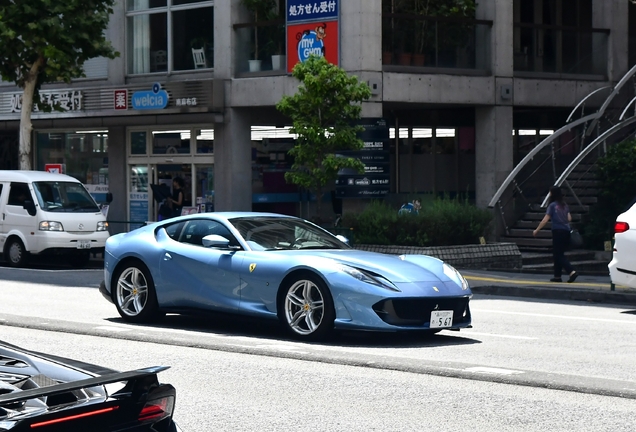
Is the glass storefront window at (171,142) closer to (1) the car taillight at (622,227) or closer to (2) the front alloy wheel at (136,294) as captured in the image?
(1) the car taillight at (622,227)

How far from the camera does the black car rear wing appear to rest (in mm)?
3836

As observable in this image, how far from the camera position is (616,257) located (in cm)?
1506

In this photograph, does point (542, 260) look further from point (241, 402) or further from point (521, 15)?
point (241, 402)

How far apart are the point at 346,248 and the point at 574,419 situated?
17.4ft

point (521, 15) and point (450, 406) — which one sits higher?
point (521, 15)

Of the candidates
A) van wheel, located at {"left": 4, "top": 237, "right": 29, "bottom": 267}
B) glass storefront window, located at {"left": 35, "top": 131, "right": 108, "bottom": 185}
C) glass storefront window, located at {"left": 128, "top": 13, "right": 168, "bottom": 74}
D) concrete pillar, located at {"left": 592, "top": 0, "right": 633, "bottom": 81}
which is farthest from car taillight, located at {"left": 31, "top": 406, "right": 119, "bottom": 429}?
glass storefront window, located at {"left": 35, "top": 131, "right": 108, "bottom": 185}

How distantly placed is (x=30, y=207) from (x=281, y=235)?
41.1ft

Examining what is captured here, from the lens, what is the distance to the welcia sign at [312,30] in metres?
26.0

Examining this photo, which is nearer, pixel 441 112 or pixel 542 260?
pixel 542 260

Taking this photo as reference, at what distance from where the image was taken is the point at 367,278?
10867 mm

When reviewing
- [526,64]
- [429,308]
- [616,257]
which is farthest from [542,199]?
[429,308]

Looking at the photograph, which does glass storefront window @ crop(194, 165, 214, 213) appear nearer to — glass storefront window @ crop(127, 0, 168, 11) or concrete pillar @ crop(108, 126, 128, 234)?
concrete pillar @ crop(108, 126, 128, 234)

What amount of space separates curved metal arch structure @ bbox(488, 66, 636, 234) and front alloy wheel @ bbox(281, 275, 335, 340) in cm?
1481

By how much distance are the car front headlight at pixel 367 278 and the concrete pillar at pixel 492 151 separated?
1698 cm
